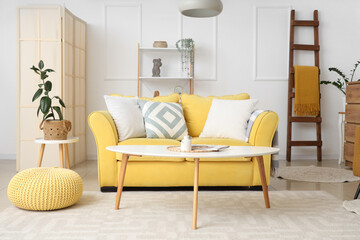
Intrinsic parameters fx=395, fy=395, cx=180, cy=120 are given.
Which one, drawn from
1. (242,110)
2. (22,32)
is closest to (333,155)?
(242,110)

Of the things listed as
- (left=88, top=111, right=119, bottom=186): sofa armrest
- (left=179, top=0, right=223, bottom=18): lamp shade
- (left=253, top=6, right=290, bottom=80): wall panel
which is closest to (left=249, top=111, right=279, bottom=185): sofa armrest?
(left=179, top=0, right=223, bottom=18): lamp shade

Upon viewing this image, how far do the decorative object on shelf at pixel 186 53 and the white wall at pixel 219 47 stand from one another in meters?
0.15

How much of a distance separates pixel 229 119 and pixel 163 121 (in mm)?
608

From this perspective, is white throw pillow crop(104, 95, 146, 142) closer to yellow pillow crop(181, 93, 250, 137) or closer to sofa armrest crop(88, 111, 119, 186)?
sofa armrest crop(88, 111, 119, 186)

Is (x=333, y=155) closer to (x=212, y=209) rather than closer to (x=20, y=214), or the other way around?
(x=212, y=209)

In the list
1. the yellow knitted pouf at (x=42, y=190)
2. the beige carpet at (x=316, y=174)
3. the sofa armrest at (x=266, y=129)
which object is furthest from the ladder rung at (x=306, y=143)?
the yellow knitted pouf at (x=42, y=190)

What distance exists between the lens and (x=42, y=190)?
2.60 m

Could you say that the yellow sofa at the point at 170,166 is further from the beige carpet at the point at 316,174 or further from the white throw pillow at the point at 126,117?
the beige carpet at the point at 316,174

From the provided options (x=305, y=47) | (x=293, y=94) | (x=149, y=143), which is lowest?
(x=149, y=143)

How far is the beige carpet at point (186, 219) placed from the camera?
2.22 metres

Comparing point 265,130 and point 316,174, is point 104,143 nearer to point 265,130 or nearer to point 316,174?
point 265,130

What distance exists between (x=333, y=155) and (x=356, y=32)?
1.73m

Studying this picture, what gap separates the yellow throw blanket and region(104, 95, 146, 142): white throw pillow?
8.11ft

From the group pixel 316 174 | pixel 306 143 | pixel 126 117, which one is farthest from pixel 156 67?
pixel 316 174
